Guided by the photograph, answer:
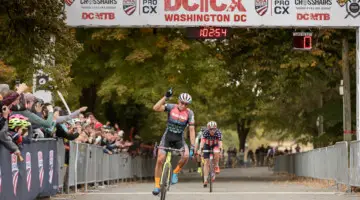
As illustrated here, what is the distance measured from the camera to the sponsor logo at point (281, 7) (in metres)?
27.8

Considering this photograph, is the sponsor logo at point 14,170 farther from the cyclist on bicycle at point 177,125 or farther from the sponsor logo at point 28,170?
the cyclist on bicycle at point 177,125

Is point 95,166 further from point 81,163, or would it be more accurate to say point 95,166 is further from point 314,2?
point 314,2

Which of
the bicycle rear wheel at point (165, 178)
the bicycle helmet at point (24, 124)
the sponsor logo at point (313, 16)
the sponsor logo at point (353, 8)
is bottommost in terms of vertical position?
the bicycle rear wheel at point (165, 178)

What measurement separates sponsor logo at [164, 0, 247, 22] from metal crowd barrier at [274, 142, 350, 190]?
183 inches

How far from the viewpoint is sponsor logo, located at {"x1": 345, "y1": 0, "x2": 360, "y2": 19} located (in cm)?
2781

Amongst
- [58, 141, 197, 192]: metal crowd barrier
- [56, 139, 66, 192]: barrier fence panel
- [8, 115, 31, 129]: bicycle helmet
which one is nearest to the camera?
[8, 115, 31, 129]: bicycle helmet

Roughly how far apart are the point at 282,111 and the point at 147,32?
24681mm

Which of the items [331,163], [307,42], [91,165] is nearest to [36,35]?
[91,165]

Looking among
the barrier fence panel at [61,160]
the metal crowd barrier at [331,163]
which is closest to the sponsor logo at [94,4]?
the metal crowd barrier at [331,163]

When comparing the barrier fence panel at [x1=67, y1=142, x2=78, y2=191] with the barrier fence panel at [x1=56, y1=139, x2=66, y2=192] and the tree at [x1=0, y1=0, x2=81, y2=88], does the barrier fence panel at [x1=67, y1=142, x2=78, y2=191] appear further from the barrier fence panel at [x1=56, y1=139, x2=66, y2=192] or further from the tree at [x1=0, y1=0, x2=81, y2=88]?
the tree at [x1=0, y1=0, x2=81, y2=88]

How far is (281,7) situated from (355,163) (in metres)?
9.60

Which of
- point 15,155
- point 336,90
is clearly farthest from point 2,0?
point 336,90

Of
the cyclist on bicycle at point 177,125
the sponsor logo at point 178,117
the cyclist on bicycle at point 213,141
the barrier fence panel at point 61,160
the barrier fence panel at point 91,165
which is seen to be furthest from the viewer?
the cyclist on bicycle at point 213,141

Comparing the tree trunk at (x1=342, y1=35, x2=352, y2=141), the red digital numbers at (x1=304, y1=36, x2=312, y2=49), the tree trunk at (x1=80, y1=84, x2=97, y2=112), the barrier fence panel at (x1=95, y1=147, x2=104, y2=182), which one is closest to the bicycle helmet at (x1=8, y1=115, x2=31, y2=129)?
the barrier fence panel at (x1=95, y1=147, x2=104, y2=182)
